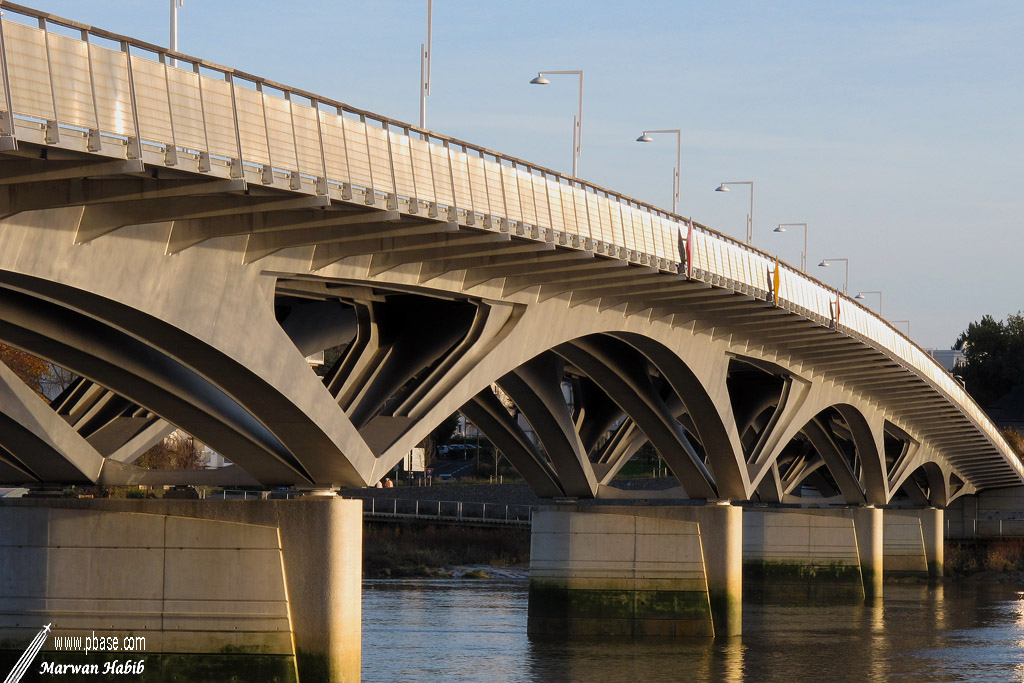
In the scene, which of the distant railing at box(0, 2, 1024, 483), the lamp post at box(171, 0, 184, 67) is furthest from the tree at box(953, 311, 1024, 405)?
the lamp post at box(171, 0, 184, 67)

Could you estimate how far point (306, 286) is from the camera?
1007 inches

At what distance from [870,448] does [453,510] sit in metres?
27.5

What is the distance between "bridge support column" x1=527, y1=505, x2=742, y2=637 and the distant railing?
Result: 880 centimetres

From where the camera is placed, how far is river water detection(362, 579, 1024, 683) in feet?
110

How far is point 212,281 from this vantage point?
21.1 m

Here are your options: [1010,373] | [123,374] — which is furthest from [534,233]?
[1010,373]

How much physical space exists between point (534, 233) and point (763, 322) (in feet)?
51.8

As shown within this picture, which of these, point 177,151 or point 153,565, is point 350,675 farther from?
point 177,151

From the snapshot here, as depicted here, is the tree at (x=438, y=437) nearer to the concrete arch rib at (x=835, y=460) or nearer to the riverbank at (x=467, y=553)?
the riverbank at (x=467, y=553)

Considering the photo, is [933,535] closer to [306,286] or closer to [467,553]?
[467,553]

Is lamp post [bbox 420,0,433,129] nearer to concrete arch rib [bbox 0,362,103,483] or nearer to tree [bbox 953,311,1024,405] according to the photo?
concrete arch rib [bbox 0,362,103,483]

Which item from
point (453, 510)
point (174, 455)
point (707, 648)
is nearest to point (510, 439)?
point (707, 648)

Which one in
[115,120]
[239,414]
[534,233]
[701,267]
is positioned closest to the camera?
[115,120]

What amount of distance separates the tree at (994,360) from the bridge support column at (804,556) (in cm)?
7025
